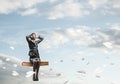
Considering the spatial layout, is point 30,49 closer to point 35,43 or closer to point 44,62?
point 35,43

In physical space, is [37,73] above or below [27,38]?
below

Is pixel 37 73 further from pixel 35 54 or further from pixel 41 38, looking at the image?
pixel 41 38

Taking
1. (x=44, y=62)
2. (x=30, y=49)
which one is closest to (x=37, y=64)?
(x=44, y=62)

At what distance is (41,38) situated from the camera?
21609mm

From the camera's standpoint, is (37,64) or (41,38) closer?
(37,64)

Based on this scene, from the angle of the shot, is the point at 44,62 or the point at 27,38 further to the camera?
the point at 27,38

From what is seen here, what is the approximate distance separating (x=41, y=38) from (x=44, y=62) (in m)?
3.44

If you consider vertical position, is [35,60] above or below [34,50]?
below

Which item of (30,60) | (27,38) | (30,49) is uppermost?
(27,38)

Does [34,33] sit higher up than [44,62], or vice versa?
[34,33]

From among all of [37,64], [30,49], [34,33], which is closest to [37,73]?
[37,64]

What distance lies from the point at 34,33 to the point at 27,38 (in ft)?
4.51

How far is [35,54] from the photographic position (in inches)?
825

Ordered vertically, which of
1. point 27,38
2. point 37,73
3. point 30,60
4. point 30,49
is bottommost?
point 37,73
